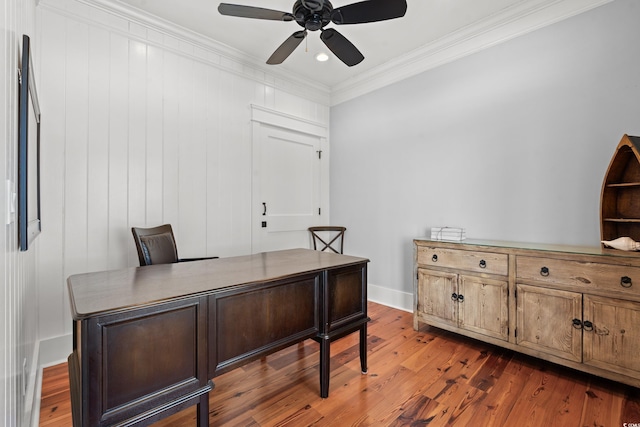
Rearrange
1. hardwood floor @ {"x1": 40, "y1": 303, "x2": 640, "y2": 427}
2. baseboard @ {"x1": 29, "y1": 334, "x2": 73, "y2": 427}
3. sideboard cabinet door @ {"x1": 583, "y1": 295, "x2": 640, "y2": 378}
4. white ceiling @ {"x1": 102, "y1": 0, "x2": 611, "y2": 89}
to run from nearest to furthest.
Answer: hardwood floor @ {"x1": 40, "y1": 303, "x2": 640, "y2": 427} → sideboard cabinet door @ {"x1": 583, "y1": 295, "x2": 640, "y2": 378} → baseboard @ {"x1": 29, "y1": 334, "x2": 73, "y2": 427} → white ceiling @ {"x1": 102, "y1": 0, "x2": 611, "y2": 89}

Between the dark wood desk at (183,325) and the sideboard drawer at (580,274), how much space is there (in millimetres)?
1376

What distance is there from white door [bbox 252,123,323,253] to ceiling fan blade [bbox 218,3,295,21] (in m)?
1.58

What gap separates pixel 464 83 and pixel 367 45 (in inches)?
42.9

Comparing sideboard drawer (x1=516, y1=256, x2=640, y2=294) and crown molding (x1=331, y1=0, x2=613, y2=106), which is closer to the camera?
sideboard drawer (x1=516, y1=256, x2=640, y2=294)


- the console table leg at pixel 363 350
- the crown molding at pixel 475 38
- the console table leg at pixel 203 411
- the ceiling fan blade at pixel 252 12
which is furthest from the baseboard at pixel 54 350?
the crown molding at pixel 475 38

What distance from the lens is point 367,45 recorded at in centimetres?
324

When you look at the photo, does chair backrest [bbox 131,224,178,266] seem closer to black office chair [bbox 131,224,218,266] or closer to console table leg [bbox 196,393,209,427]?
black office chair [bbox 131,224,218,266]

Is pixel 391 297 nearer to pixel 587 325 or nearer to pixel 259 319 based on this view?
pixel 587 325

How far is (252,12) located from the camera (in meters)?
2.05

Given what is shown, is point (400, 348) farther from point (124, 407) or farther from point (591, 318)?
point (124, 407)

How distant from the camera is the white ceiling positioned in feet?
8.46

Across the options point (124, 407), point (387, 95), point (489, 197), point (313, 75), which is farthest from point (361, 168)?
point (124, 407)

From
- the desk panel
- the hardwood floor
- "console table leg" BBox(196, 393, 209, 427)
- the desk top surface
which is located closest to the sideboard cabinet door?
the hardwood floor

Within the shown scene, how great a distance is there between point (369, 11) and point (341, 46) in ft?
1.39
